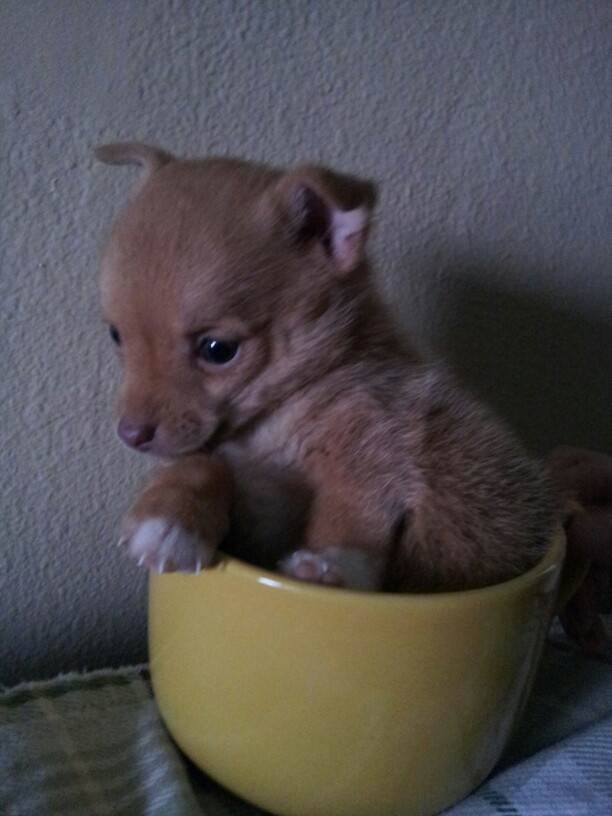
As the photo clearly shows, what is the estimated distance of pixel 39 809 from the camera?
54cm

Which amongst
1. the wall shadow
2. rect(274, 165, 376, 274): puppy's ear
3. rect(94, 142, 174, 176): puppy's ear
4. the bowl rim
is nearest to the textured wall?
the wall shadow

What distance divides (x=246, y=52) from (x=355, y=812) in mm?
718

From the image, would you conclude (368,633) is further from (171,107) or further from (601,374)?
(601,374)

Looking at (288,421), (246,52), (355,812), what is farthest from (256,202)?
(355,812)

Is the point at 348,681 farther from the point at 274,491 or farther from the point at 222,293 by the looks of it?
the point at 222,293

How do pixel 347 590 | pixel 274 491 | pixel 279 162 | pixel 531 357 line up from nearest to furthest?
pixel 347 590 → pixel 274 491 → pixel 279 162 → pixel 531 357

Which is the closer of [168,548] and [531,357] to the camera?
[168,548]

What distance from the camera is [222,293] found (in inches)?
21.2

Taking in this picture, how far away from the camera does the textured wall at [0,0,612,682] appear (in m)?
0.72

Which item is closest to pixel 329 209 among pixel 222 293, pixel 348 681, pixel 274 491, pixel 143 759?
pixel 222 293

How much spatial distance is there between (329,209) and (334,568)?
0.96ft

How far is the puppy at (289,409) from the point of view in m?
0.54

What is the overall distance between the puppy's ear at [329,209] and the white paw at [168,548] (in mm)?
261

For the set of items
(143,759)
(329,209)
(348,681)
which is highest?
(329,209)
